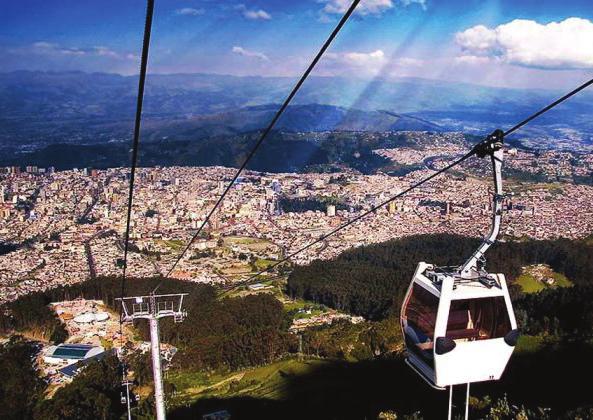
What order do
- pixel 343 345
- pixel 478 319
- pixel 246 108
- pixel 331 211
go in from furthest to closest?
pixel 246 108 < pixel 331 211 < pixel 343 345 < pixel 478 319

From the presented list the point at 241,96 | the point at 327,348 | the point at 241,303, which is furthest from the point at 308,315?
the point at 241,96

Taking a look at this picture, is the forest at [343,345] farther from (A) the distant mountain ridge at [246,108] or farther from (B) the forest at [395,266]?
(A) the distant mountain ridge at [246,108]

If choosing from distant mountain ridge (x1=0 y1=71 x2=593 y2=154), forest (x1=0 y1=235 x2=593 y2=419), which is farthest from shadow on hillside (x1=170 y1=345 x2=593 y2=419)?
distant mountain ridge (x1=0 y1=71 x2=593 y2=154)

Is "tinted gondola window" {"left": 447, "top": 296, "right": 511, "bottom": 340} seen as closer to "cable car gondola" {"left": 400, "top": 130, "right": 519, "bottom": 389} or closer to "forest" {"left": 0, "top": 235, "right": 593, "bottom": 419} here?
"cable car gondola" {"left": 400, "top": 130, "right": 519, "bottom": 389}

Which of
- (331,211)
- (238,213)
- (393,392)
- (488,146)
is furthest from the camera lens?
(238,213)

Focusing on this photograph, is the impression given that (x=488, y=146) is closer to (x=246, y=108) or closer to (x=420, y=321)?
(x=420, y=321)

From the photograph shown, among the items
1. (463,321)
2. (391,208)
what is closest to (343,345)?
(463,321)

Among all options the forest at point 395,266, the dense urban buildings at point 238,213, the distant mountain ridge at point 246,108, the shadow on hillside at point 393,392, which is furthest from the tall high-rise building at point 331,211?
the shadow on hillside at point 393,392
